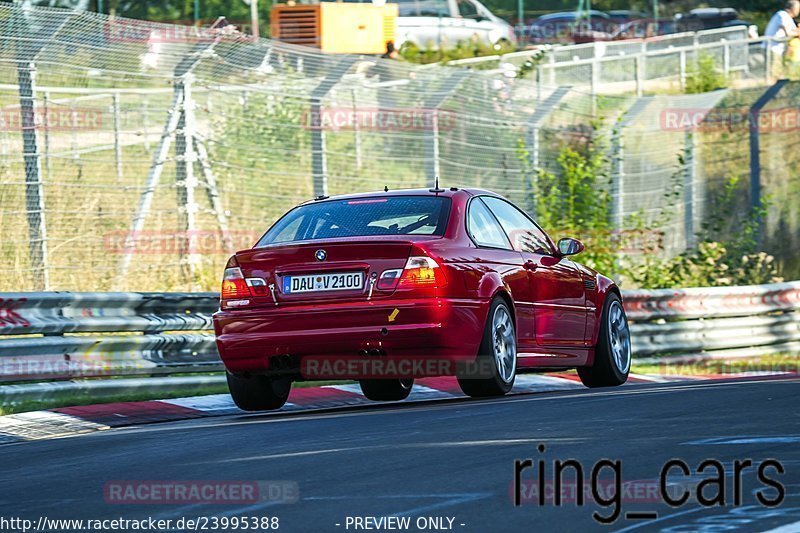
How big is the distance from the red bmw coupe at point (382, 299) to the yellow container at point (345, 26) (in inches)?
Answer: 1268

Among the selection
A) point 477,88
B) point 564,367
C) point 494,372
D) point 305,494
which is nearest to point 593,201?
point 477,88

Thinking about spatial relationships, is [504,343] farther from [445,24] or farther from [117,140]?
[445,24]

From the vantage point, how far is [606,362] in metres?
12.4

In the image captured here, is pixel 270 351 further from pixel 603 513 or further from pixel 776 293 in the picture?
pixel 776 293

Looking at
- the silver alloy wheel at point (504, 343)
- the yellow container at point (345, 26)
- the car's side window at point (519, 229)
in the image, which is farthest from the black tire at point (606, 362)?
the yellow container at point (345, 26)

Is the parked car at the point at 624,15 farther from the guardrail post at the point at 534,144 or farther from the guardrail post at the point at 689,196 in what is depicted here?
the guardrail post at the point at 534,144

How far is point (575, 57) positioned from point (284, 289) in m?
32.4

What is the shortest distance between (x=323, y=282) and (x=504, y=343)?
1.37 metres

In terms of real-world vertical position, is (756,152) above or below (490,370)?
above

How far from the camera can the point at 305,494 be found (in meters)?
6.41

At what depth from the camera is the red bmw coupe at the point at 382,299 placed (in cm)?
982

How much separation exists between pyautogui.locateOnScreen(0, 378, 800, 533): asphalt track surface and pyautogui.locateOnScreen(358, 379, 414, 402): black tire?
4.86 ft

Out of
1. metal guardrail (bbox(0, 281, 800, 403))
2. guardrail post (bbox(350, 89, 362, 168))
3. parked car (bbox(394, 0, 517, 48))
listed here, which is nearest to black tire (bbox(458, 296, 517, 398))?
metal guardrail (bbox(0, 281, 800, 403))

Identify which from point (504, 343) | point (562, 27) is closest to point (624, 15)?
point (562, 27)
